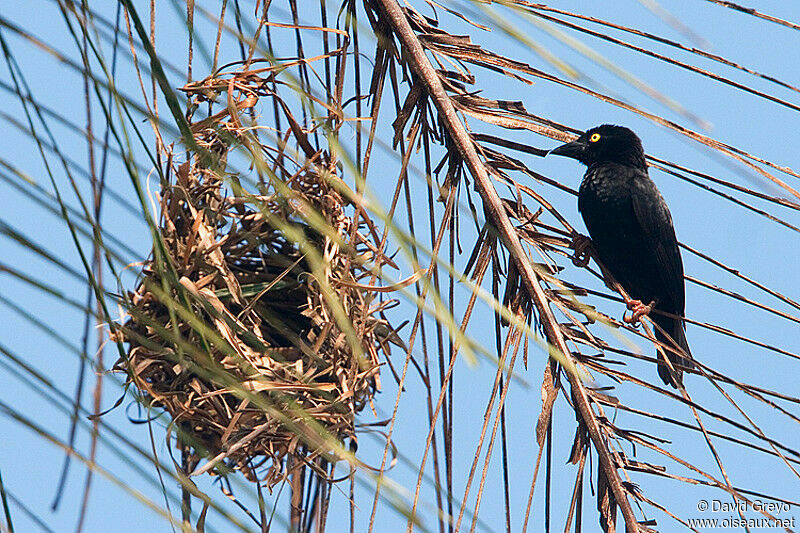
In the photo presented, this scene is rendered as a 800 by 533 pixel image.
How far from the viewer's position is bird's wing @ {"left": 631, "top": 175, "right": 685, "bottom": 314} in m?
3.51

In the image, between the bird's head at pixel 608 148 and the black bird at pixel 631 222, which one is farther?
the bird's head at pixel 608 148

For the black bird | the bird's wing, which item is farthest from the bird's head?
the bird's wing

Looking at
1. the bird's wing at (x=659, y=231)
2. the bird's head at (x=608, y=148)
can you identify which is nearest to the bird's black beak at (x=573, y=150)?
the bird's head at (x=608, y=148)

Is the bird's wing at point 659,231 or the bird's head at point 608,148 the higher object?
the bird's head at point 608,148

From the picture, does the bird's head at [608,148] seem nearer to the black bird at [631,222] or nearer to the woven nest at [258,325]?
the black bird at [631,222]

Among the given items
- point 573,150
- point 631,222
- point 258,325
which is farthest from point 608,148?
point 258,325

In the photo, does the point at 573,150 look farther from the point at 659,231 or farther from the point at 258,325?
the point at 258,325

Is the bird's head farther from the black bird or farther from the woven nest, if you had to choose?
the woven nest

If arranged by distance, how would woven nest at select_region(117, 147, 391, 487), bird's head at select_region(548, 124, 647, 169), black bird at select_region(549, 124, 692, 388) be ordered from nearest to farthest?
woven nest at select_region(117, 147, 391, 487), black bird at select_region(549, 124, 692, 388), bird's head at select_region(548, 124, 647, 169)

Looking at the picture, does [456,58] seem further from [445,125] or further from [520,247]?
[520,247]

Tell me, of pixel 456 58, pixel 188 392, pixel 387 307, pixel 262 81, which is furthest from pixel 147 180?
pixel 456 58

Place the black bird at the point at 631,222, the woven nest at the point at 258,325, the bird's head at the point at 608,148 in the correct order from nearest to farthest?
the woven nest at the point at 258,325, the black bird at the point at 631,222, the bird's head at the point at 608,148

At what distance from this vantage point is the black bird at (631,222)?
3.44 meters

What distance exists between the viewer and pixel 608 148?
12.1 feet
